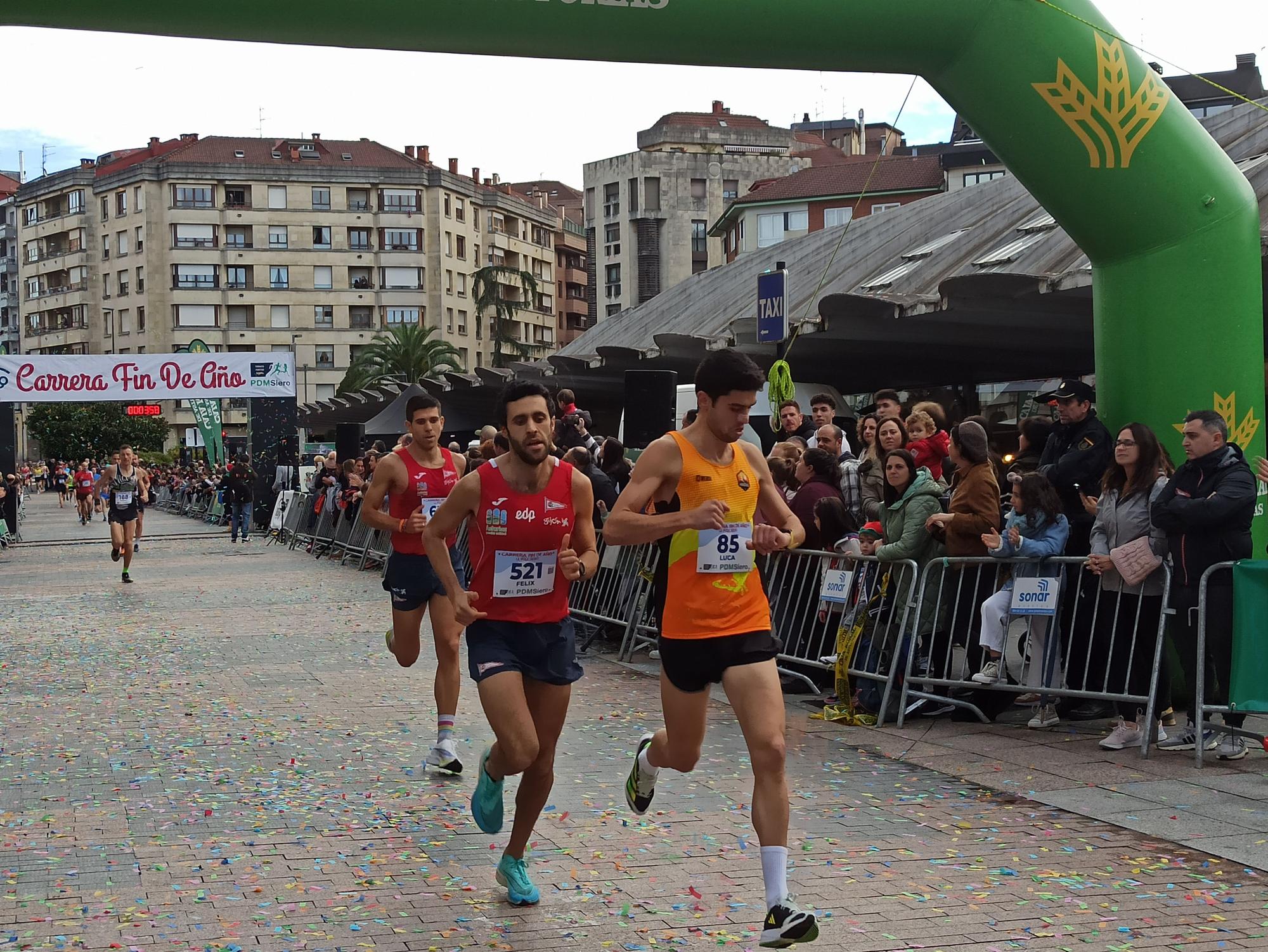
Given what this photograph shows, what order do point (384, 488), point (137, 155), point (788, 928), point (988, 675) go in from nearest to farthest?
point (788, 928) < point (384, 488) < point (988, 675) < point (137, 155)

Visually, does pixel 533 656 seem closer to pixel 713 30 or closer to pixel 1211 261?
pixel 713 30

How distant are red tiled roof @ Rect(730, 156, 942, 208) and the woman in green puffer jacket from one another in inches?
2864

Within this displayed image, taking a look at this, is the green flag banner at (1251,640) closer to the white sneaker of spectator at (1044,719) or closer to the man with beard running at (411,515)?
the white sneaker of spectator at (1044,719)

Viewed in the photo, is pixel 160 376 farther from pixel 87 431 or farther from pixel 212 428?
pixel 87 431

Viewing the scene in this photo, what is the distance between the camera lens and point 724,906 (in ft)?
18.6

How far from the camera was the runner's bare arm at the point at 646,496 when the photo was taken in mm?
5594

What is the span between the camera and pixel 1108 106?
9711mm

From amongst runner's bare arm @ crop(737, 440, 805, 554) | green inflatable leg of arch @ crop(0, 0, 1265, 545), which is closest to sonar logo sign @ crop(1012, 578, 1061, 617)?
green inflatable leg of arch @ crop(0, 0, 1265, 545)

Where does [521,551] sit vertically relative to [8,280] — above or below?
below

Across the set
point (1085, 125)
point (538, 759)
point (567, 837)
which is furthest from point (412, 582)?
point (1085, 125)

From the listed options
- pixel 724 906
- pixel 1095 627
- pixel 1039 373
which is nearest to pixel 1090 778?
pixel 1095 627

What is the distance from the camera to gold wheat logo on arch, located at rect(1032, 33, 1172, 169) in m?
9.66

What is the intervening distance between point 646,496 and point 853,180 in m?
80.8

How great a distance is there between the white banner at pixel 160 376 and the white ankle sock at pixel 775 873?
31.7m
